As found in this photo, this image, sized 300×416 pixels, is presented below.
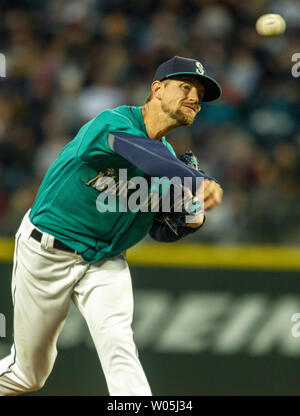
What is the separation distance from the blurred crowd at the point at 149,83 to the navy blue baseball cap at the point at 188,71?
192 cm

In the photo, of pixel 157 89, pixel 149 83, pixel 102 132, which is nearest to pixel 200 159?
pixel 149 83

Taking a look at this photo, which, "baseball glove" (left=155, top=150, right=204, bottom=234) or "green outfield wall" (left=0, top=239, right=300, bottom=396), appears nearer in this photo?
"baseball glove" (left=155, top=150, right=204, bottom=234)

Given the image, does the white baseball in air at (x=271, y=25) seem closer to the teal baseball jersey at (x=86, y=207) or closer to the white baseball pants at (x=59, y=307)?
the teal baseball jersey at (x=86, y=207)

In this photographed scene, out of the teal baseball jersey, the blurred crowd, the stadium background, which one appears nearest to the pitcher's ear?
the teal baseball jersey

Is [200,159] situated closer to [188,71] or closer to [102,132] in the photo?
[188,71]

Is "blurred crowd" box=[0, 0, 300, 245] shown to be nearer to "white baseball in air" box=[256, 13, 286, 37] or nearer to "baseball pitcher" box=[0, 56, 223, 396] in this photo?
"white baseball in air" box=[256, 13, 286, 37]

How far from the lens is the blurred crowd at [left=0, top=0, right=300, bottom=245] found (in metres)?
5.74

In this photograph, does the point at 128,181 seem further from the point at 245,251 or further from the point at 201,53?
the point at 201,53

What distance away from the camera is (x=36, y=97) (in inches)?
285

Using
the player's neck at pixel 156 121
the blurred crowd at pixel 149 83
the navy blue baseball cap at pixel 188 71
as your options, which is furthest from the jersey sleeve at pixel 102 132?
the blurred crowd at pixel 149 83

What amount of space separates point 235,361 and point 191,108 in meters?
2.32

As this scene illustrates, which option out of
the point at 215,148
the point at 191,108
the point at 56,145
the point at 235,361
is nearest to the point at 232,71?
the point at 215,148

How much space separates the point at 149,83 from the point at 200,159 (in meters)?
1.20
